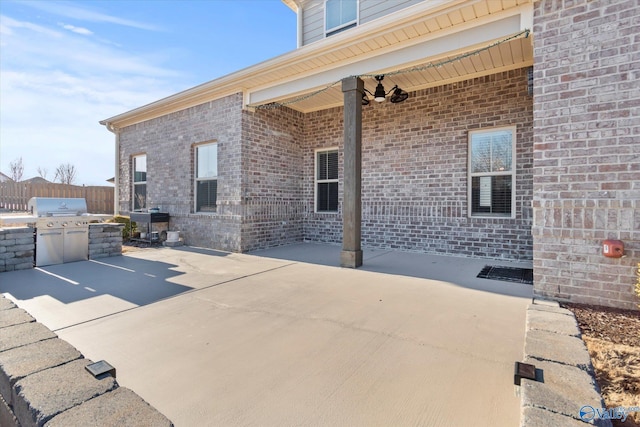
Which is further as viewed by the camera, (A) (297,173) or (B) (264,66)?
(A) (297,173)

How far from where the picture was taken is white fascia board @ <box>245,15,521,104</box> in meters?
4.24

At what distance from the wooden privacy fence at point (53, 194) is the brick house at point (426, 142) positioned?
310 centimetres

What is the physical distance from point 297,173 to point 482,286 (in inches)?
215

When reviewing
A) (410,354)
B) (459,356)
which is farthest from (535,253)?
(410,354)

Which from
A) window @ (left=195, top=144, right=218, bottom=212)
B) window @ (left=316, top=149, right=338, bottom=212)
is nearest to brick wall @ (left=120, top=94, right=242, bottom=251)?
window @ (left=195, top=144, right=218, bottom=212)

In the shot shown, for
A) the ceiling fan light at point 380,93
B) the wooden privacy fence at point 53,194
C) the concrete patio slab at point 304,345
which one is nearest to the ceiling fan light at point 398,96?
the ceiling fan light at point 380,93

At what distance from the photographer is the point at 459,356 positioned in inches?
89.4

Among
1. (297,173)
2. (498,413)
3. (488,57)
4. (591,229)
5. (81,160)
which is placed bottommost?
(498,413)

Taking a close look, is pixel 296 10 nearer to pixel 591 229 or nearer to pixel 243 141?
pixel 243 141

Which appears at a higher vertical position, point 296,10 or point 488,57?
point 296,10

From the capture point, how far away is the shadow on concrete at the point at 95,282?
12.4 feet

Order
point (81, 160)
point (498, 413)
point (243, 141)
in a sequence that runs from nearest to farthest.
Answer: point (498, 413) → point (243, 141) → point (81, 160)

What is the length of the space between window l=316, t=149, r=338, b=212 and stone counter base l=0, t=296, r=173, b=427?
21.5 feet

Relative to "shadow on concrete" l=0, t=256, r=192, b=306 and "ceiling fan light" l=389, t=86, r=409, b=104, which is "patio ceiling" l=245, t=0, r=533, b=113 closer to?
"ceiling fan light" l=389, t=86, r=409, b=104
